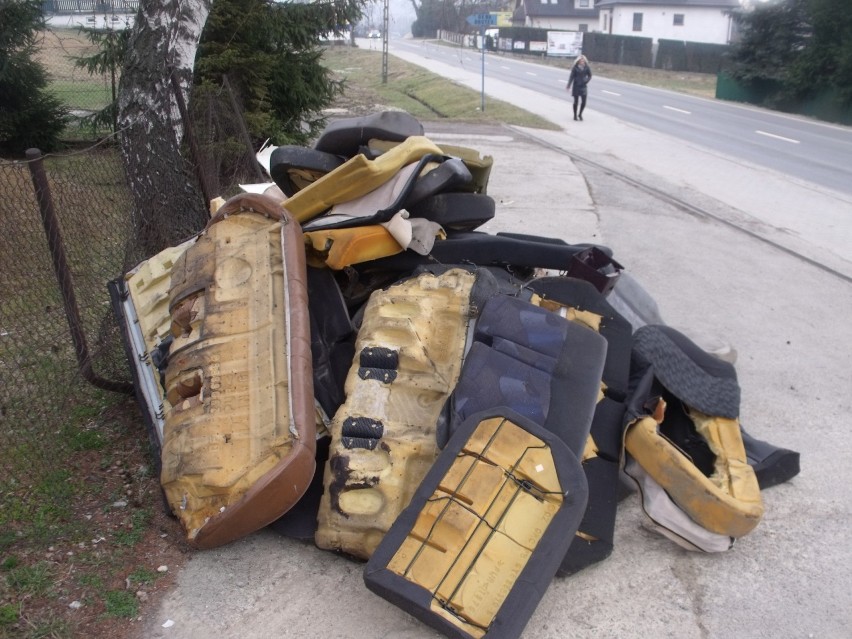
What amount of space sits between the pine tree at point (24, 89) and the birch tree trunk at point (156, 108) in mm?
5835

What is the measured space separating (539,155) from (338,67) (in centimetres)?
3105

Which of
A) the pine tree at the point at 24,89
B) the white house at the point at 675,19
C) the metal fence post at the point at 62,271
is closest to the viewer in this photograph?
the metal fence post at the point at 62,271

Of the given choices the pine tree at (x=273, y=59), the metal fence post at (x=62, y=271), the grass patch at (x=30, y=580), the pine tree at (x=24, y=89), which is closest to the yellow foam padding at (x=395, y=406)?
the grass patch at (x=30, y=580)

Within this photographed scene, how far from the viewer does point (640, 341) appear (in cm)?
393

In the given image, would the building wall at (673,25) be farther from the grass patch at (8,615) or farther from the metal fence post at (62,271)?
the grass patch at (8,615)

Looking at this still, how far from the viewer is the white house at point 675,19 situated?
6078 cm

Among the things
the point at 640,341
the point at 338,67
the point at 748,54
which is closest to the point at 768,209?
the point at 640,341

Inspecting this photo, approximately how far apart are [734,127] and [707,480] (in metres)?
19.7

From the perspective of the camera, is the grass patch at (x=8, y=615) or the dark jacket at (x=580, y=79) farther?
the dark jacket at (x=580, y=79)

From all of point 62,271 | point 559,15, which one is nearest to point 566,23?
point 559,15

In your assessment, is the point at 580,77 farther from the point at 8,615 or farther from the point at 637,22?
the point at 637,22

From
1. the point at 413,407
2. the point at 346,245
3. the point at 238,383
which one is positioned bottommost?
the point at 413,407

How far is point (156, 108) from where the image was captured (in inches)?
225

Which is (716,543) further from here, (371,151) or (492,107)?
(492,107)
